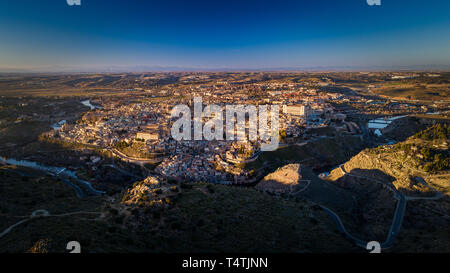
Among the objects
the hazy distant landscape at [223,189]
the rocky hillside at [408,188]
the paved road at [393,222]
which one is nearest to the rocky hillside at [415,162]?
the rocky hillside at [408,188]

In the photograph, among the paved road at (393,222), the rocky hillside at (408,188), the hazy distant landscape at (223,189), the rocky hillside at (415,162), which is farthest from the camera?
the rocky hillside at (415,162)

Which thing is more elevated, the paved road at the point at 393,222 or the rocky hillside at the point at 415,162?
the rocky hillside at the point at 415,162

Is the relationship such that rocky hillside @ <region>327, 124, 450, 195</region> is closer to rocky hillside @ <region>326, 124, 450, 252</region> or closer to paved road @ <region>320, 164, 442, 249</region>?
rocky hillside @ <region>326, 124, 450, 252</region>

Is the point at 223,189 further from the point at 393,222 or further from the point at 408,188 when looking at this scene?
the point at 408,188

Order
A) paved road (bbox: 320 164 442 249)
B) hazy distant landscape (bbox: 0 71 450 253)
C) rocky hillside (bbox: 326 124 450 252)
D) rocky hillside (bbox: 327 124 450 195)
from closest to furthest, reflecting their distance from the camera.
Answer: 1. hazy distant landscape (bbox: 0 71 450 253)
2. paved road (bbox: 320 164 442 249)
3. rocky hillside (bbox: 326 124 450 252)
4. rocky hillside (bbox: 327 124 450 195)

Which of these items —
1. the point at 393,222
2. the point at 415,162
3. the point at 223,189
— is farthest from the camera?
the point at 415,162

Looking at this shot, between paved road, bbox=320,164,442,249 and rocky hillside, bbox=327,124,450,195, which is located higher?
rocky hillside, bbox=327,124,450,195

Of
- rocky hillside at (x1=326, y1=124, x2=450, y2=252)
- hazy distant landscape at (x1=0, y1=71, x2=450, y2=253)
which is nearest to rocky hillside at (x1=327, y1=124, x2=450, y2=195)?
rocky hillside at (x1=326, y1=124, x2=450, y2=252)

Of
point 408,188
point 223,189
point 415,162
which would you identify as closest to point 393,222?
point 408,188

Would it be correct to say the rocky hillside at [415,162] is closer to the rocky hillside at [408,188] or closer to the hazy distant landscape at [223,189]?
the rocky hillside at [408,188]

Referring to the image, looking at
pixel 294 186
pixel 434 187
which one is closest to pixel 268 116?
pixel 294 186
